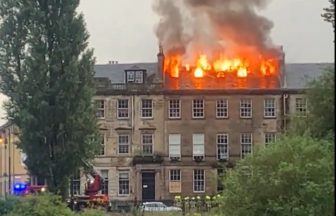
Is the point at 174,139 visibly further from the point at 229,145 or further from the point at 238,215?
the point at 238,215

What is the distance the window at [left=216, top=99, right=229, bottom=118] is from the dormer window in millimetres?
7343

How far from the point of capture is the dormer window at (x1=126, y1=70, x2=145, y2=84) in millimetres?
88625

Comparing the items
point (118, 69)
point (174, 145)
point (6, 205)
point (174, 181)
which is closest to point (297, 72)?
point (174, 145)

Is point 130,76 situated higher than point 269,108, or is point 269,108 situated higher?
point 130,76

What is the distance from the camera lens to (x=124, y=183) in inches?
3406

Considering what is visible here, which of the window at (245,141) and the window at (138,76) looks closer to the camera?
the window at (245,141)

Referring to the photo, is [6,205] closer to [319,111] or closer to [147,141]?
[319,111]

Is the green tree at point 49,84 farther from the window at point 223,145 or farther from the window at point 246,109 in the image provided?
the window at point 246,109

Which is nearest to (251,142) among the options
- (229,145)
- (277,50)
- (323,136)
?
(229,145)

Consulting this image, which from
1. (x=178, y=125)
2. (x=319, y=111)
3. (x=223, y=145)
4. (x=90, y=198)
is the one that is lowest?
(x=90, y=198)

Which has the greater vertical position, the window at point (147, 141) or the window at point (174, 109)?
the window at point (174, 109)

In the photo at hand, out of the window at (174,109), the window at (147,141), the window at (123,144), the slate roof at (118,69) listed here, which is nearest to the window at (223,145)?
the window at (174,109)

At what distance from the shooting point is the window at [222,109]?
88062 millimetres

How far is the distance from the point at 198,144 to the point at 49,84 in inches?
1313
